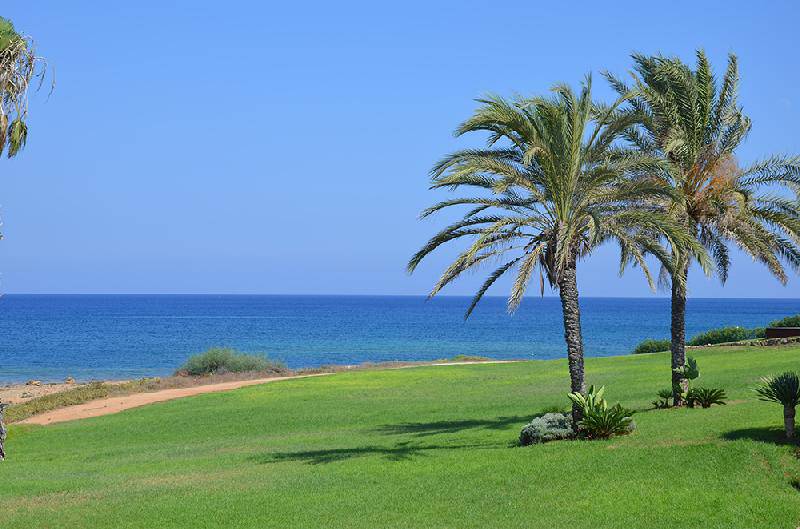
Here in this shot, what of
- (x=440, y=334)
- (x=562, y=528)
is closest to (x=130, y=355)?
(x=440, y=334)

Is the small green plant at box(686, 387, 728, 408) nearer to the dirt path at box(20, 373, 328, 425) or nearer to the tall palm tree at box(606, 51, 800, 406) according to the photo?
the tall palm tree at box(606, 51, 800, 406)

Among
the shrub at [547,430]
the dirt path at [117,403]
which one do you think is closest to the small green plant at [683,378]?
the shrub at [547,430]

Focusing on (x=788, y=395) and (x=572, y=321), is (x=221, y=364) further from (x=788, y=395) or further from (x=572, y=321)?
(x=788, y=395)

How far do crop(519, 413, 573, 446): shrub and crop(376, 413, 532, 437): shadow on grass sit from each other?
3.55m

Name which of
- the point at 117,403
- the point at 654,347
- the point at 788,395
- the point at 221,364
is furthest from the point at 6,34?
the point at 654,347

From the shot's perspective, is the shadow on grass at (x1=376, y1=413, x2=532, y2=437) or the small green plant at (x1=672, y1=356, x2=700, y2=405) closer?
the small green plant at (x1=672, y1=356, x2=700, y2=405)

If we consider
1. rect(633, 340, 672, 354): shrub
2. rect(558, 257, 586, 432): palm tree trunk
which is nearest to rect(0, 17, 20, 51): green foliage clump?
rect(558, 257, 586, 432): palm tree trunk

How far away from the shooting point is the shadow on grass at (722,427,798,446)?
17.0 m

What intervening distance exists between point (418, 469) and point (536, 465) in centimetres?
243

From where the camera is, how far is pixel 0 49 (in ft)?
60.1

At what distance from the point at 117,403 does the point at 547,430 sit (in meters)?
22.6

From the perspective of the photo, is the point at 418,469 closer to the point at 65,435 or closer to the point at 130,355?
the point at 65,435

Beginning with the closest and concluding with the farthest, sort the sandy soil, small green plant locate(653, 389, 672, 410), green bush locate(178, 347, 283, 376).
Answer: small green plant locate(653, 389, 672, 410) → the sandy soil → green bush locate(178, 347, 283, 376)

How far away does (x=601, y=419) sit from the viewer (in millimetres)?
19344
